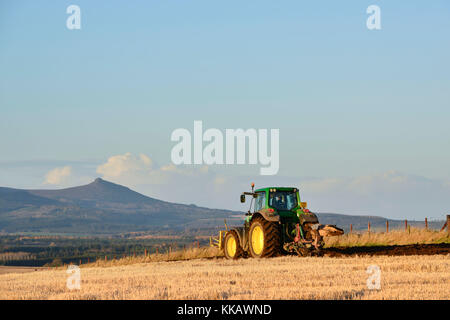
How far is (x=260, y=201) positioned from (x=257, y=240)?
1545mm

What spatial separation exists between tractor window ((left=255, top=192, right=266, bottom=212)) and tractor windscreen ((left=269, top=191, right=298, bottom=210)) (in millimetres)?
332

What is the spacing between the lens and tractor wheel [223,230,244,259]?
3106 centimetres

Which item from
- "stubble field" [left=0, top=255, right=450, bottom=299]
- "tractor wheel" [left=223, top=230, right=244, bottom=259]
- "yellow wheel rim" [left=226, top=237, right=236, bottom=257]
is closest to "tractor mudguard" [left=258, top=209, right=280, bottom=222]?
"tractor wheel" [left=223, top=230, right=244, bottom=259]

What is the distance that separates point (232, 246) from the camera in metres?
31.7

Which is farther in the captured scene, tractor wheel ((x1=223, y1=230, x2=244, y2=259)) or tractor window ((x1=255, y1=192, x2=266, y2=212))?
tractor wheel ((x1=223, y1=230, x2=244, y2=259))

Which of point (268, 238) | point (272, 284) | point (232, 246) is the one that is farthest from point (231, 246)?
point (272, 284)

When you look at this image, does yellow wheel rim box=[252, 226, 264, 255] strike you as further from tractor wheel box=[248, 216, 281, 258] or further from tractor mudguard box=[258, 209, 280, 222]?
tractor mudguard box=[258, 209, 280, 222]

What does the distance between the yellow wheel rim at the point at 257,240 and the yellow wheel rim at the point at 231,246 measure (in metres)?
1.75

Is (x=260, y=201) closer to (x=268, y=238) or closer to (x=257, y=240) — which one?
(x=257, y=240)
